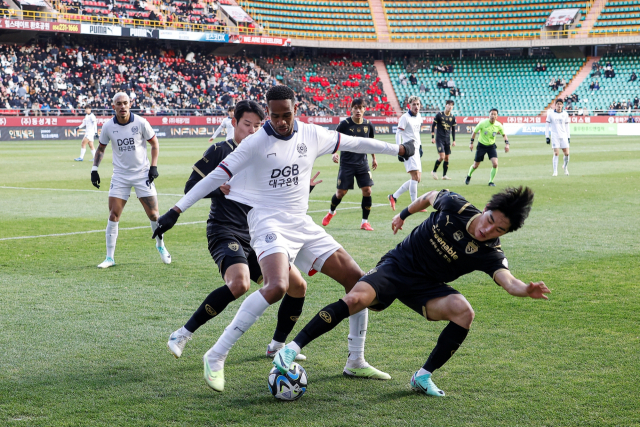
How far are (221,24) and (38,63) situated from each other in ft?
51.5

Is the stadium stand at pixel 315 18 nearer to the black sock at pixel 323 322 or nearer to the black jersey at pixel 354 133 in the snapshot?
the black jersey at pixel 354 133

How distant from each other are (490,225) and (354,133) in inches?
315

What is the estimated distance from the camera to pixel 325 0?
6172cm

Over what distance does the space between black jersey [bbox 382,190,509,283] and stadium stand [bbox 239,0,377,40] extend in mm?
53728

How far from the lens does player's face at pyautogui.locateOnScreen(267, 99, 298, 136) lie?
469 cm

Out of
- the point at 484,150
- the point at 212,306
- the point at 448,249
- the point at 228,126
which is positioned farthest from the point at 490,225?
the point at 484,150

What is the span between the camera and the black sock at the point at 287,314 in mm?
5152

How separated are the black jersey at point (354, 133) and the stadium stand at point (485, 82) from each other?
4172cm

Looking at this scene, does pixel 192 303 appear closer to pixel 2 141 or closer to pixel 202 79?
pixel 2 141

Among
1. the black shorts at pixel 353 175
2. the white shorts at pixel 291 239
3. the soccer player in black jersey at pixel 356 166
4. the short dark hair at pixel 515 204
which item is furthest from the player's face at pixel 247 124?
the black shorts at pixel 353 175

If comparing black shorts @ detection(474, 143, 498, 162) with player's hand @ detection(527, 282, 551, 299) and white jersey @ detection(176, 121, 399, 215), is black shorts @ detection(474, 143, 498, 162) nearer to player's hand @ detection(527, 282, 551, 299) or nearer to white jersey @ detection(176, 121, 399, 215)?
white jersey @ detection(176, 121, 399, 215)

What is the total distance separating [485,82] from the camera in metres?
57.1

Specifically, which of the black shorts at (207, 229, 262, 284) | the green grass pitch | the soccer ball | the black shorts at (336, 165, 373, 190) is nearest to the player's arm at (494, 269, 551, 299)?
the green grass pitch

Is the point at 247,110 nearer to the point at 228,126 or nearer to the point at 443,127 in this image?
the point at 228,126
